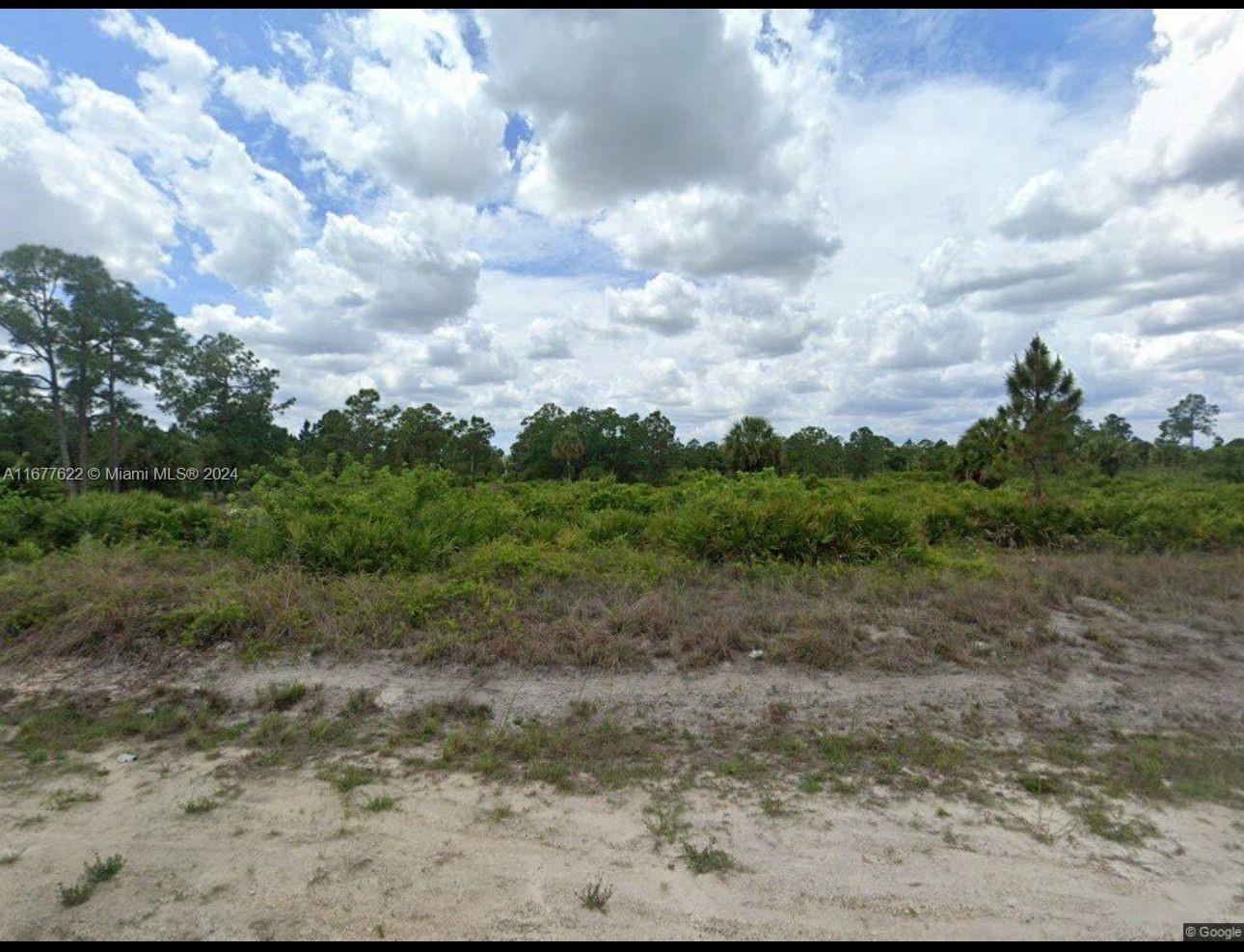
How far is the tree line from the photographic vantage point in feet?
66.9

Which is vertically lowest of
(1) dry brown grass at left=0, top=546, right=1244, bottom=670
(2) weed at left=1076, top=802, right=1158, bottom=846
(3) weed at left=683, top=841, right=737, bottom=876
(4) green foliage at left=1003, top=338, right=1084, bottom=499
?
(2) weed at left=1076, top=802, right=1158, bottom=846

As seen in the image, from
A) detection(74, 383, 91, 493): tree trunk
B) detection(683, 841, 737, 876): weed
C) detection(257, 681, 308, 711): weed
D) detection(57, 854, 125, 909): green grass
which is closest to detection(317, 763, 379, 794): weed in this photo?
detection(57, 854, 125, 909): green grass

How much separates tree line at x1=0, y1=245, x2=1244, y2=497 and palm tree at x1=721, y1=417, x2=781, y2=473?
0.09 m

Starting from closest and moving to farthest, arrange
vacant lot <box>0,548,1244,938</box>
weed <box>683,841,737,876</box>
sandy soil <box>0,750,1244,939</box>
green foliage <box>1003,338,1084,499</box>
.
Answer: sandy soil <box>0,750,1244,939</box>
vacant lot <box>0,548,1244,938</box>
weed <box>683,841,737,876</box>
green foliage <box>1003,338,1084,499</box>

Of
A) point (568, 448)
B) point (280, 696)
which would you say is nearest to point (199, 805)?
point (280, 696)

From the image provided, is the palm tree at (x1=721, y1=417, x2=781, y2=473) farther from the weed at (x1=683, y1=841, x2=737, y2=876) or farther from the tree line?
the weed at (x1=683, y1=841, x2=737, y2=876)

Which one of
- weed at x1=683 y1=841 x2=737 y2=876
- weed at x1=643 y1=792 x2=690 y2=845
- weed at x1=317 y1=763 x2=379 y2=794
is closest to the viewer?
weed at x1=683 y1=841 x2=737 y2=876

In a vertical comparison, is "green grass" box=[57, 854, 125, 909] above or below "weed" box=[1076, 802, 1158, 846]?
above

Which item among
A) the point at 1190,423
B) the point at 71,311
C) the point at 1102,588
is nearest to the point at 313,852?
the point at 1102,588

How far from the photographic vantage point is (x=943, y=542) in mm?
11828

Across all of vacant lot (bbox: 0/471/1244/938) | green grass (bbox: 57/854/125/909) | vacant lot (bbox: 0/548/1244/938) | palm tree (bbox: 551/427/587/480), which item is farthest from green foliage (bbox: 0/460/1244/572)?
palm tree (bbox: 551/427/587/480)

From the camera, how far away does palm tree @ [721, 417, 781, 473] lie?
33.9 meters

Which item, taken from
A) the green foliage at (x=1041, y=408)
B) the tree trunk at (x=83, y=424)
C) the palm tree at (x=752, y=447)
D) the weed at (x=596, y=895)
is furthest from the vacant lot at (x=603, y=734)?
the tree trunk at (x=83, y=424)

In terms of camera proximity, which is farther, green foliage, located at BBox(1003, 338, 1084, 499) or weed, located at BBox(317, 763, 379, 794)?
green foliage, located at BBox(1003, 338, 1084, 499)
